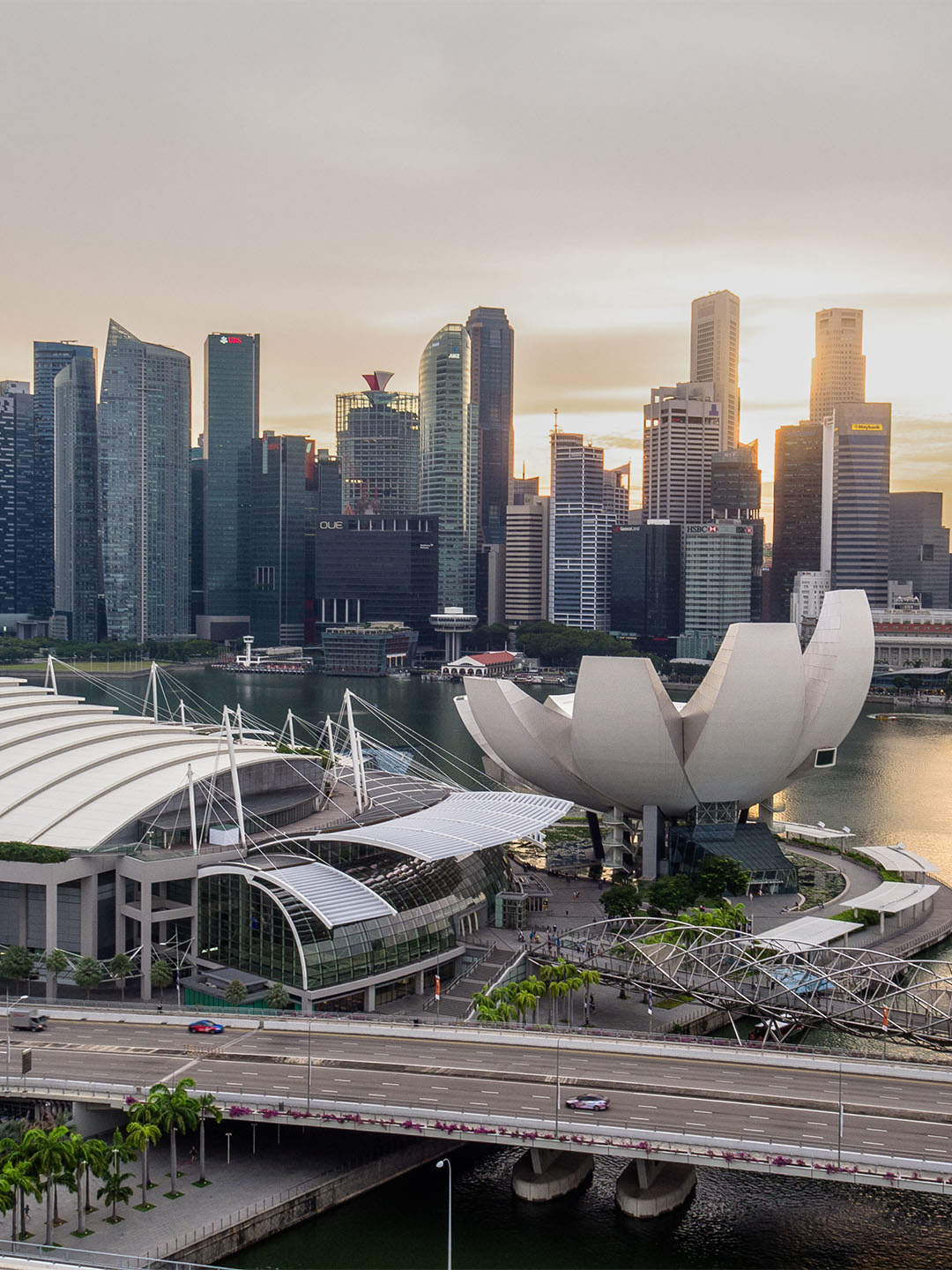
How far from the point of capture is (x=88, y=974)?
42375 mm

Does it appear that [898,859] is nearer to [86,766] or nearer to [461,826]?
[461,826]

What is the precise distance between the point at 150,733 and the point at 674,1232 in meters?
35.7

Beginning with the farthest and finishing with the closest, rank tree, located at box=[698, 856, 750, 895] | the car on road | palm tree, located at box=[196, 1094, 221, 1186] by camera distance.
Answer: tree, located at box=[698, 856, 750, 895] < the car on road < palm tree, located at box=[196, 1094, 221, 1186]

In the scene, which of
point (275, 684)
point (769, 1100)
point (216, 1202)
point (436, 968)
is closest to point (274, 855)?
point (436, 968)

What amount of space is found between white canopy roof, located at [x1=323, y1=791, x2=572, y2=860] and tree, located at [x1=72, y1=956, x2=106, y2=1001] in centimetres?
942

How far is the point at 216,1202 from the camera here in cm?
3064

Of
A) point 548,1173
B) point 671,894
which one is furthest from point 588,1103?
point 671,894

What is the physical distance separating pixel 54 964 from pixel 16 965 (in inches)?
53.0

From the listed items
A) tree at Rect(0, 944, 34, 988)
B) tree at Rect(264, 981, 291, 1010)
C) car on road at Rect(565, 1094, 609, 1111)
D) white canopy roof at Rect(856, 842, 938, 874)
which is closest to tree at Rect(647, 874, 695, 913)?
white canopy roof at Rect(856, 842, 938, 874)

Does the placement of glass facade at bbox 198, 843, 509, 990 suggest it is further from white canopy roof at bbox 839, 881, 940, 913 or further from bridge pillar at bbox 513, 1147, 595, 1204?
white canopy roof at bbox 839, 881, 940, 913

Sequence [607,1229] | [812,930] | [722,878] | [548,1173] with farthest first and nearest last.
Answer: [722,878], [812,930], [548,1173], [607,1229]

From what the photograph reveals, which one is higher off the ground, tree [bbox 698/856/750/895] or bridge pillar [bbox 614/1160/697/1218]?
→ tree [bbox 698/856/750/895]

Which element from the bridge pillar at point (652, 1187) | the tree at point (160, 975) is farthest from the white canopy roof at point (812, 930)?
the tree at point (160, 975)

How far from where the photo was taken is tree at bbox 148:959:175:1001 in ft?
141
